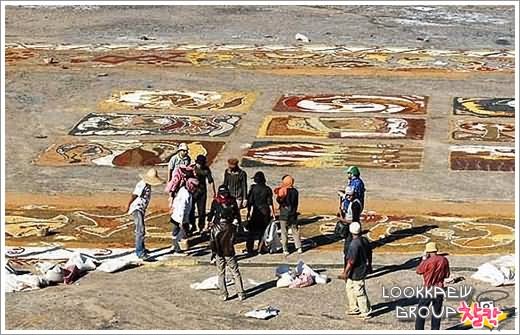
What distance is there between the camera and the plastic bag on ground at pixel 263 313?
17.7 m

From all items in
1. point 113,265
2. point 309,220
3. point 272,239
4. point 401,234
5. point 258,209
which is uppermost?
point 258,209

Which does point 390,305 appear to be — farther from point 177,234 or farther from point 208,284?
point 177,234

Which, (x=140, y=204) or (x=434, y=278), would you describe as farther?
(x=140, y=204)

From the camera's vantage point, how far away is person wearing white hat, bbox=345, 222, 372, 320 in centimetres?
1712

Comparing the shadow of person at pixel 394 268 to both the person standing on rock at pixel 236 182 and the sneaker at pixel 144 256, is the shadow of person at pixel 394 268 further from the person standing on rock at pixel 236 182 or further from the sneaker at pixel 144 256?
the sneaker at pixel 144 256

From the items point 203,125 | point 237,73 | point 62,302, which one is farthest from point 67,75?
point 62,302

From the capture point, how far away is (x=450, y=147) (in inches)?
1188

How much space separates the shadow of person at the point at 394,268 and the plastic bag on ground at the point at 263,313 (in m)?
2.35

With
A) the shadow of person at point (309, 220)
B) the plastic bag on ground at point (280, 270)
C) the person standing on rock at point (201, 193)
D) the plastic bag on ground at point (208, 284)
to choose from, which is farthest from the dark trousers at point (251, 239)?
the shadow of person at point (309, 220)

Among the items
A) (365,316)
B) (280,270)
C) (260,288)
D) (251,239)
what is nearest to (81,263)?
(251,239)

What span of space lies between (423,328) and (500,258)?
4.43m

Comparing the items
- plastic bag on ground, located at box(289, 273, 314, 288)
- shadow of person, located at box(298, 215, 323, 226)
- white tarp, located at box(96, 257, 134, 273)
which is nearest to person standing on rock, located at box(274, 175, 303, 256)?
plastic bag on ground, located at box(289, 273, 314, 288)

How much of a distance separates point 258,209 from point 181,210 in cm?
139

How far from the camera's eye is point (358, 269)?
17188mm
